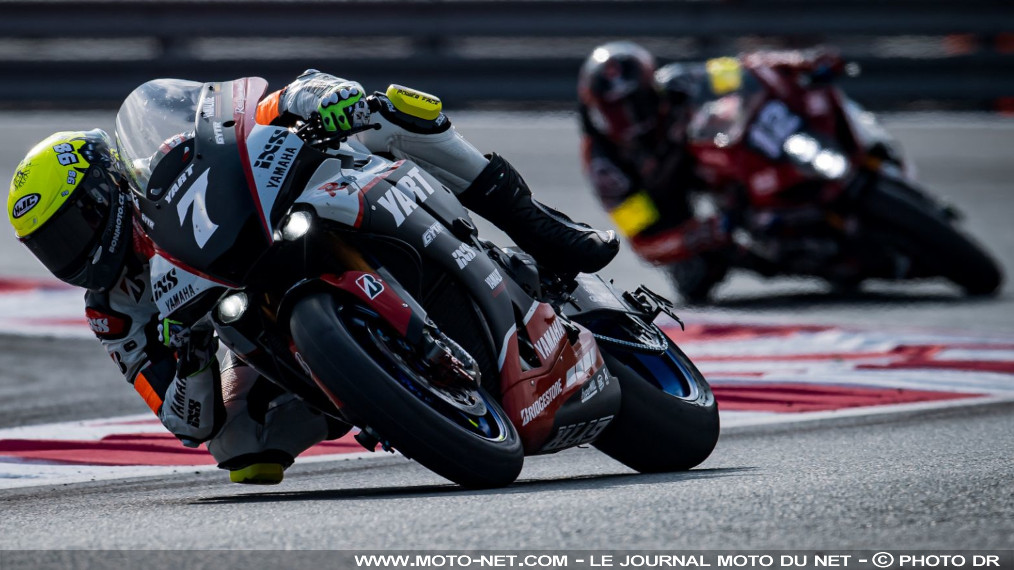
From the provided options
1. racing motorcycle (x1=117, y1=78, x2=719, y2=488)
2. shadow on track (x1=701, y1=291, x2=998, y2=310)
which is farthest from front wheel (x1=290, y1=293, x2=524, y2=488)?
shadow on track (x1=701, y1=291, x2=998, y2=310)

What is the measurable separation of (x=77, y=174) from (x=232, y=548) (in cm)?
169

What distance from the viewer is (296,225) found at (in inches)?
165

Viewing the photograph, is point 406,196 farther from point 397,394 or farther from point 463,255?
point 397,394

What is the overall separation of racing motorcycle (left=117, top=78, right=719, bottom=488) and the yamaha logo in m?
0.30

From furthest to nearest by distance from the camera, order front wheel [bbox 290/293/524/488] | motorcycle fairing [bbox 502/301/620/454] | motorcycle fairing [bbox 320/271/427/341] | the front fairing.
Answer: motorcycle fairing [bbox 502/301/620/454], the front fairing, motorcycle fairing [bbox 320/271/427/341], front wheel [bbox 290/293/524/488]

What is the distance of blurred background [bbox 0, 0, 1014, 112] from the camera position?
12984mm

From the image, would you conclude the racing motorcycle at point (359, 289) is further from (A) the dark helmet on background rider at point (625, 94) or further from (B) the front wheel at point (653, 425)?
(A) the dark helmet on background rider at point (625, 94)

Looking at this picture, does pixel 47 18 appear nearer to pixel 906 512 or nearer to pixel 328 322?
pixel 328 322

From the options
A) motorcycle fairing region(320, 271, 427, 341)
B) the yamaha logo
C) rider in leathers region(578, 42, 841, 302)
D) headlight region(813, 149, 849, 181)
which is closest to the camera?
motorcycle fairing region(320, 271, 427, 341)

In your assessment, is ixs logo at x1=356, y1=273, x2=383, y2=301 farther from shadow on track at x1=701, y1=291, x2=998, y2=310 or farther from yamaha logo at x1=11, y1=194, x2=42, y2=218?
shadow on track at x1=701, y1=291, x2=998, y2=310

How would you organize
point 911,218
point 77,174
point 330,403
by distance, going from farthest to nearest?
point 911,218, point 77,174, point 330,403

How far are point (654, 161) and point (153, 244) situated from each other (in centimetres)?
640

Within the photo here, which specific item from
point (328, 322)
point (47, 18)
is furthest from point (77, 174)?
point (47, 18)

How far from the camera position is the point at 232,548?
346cm
